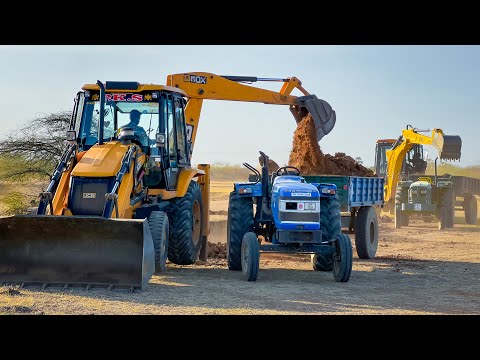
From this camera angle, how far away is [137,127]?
12.9 m

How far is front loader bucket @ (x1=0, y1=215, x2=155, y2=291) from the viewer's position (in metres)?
10.5

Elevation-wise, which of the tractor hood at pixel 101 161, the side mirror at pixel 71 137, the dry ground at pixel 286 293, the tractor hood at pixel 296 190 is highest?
the side mirror at pixel 71 137

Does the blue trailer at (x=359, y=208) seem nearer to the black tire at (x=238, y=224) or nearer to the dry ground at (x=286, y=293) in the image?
the dry ground at (x=286, y=293)

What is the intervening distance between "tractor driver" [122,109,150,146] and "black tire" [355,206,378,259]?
5.53m

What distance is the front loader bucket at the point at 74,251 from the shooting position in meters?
10.5

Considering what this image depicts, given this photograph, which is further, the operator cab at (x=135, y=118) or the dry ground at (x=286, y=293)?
the operator cab at (x=135, y=118)

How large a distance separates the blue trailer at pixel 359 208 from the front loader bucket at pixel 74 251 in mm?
5783

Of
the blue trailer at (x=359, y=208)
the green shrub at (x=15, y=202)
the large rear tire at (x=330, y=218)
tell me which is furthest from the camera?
the green shrub at (x=15, y=202)

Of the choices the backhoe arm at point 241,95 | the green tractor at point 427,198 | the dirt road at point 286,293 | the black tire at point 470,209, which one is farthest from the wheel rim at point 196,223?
the black tire at point 470,209

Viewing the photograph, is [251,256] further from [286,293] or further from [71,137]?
[71,137]

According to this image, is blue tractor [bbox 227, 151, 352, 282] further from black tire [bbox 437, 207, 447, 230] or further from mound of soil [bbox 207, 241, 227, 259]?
black tire [bbox 437, 207, 447, 230]

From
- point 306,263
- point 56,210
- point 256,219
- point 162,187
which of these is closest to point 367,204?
→ point 306,263

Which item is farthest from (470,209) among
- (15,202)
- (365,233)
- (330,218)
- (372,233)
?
(330,218)

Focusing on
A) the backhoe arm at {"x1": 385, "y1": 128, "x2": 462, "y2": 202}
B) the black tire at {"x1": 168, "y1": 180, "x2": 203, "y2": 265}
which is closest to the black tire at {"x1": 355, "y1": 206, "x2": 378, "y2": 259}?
the black tire at {"x1": 168, "y1": 180, "x2": 203, "y2": 265}
